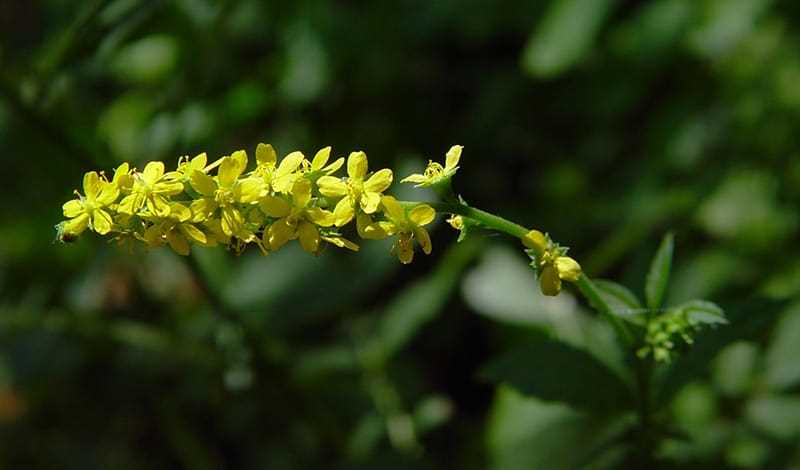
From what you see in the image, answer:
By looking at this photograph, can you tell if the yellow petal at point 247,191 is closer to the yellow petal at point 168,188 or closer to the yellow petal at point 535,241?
the yellow petal at point 168,188

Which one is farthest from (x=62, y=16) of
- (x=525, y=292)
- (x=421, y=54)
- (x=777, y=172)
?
(x=777, y=172)

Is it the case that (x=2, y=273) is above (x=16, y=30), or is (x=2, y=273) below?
below

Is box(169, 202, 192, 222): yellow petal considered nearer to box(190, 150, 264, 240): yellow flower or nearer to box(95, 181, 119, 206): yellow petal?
box(190, 150, 264, 240): yellow flower

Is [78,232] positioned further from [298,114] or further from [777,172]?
[777,172]

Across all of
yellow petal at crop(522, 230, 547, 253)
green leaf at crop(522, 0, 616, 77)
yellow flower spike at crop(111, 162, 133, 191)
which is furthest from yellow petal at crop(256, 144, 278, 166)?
green leaf at crop(522, 0, 616, 77)

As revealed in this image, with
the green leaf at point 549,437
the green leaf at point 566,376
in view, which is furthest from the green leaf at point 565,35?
the green leaf at point 566,376

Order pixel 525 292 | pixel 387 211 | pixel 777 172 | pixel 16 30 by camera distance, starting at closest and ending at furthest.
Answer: pixel 387 211 < pixel 525 292 < pixel 777 172 < pixel 16 30
